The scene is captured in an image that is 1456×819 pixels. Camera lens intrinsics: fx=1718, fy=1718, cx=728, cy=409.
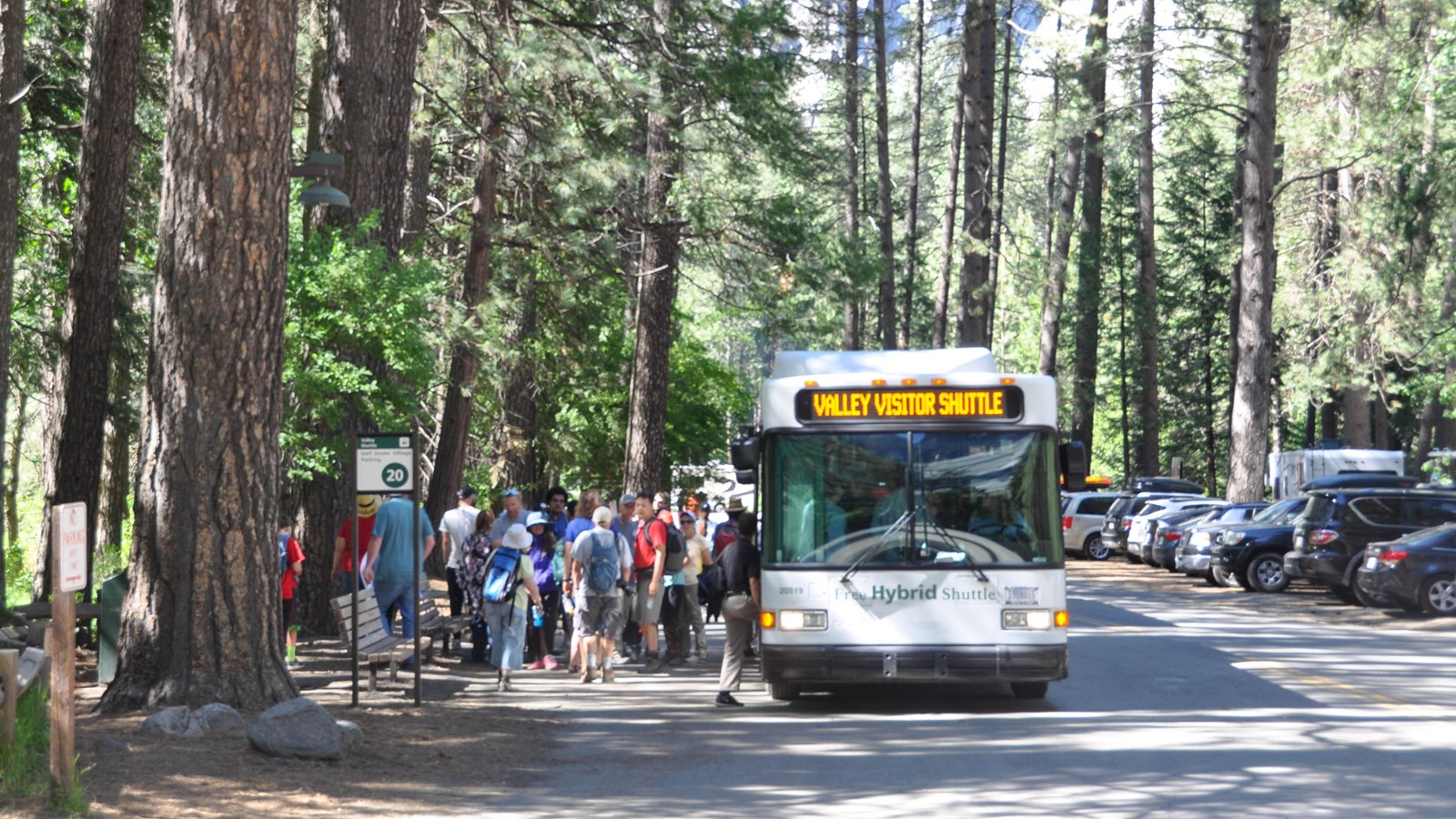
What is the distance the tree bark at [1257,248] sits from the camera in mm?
33844

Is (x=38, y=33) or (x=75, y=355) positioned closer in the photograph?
(x=75, y=355)

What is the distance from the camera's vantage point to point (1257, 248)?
1348 inches

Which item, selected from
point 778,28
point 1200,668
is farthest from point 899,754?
point 778,28

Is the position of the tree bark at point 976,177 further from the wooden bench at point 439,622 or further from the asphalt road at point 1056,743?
the wooden bench at point 439,622

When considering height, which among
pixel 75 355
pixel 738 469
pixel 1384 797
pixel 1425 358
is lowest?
pixel 1384 797

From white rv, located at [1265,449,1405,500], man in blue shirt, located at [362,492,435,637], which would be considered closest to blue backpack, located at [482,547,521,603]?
man in blue shirt, located at [362,492,435,637]

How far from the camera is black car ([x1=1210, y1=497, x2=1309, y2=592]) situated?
101 ft

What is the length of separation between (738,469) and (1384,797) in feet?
20.7

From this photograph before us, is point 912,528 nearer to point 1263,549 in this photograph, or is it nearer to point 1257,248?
point 1263,549

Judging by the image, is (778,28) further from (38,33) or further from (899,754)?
(899,754)

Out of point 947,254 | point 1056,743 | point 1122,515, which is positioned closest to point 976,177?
point 1122,515

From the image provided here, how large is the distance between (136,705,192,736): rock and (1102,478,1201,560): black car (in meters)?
33.5

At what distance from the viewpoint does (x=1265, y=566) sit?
3112cm

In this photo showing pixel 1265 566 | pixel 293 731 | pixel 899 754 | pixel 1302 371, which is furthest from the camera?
pixel 1302 371
